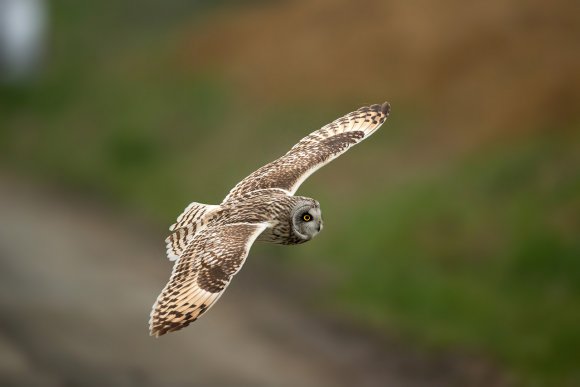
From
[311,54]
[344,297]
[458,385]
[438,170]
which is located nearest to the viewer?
[458,385]

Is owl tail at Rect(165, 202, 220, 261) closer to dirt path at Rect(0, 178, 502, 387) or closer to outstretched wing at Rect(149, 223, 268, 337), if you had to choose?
outstretched wing at Rect(149, 223, 268, 337)

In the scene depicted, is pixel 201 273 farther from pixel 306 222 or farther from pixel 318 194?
pixel 318 194

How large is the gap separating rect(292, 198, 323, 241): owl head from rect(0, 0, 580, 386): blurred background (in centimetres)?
907

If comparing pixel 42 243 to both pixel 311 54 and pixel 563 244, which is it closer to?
pixel 311 54

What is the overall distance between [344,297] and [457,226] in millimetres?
2438

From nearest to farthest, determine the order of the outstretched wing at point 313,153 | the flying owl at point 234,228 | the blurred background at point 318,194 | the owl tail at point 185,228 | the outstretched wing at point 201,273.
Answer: the outstretched wing at point 201,273 → the flying owl at point 234,228 → the owl tail at point 185,228 → the outstretched wing at point 313,153 → the blurred background at point 318,194

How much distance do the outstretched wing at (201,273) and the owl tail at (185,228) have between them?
0.21 m

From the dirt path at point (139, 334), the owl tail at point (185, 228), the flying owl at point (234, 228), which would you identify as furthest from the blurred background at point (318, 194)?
the owl tail at point (185, 228)

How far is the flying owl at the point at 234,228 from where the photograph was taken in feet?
41.4

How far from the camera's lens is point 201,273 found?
42.9 feet

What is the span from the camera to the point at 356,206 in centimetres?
2589

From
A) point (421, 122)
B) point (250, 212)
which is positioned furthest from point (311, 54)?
point (250, 212)

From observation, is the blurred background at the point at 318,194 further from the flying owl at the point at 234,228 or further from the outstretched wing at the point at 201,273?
the outstretched wing at the point at 201,273

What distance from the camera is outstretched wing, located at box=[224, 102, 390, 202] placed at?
15453 mm
